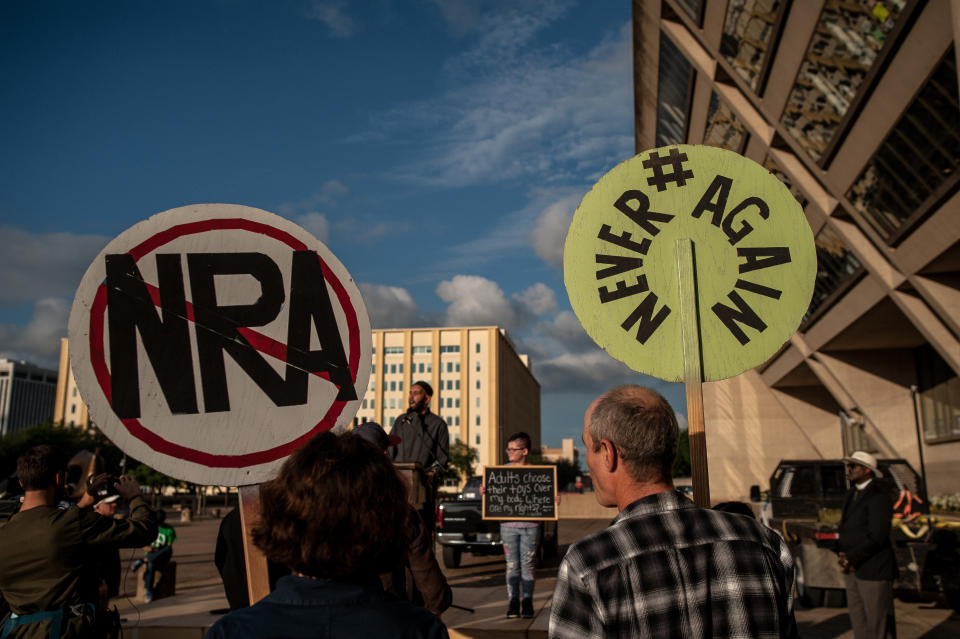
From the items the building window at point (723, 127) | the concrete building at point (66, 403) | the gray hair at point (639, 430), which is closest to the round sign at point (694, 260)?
the gray hair at point (639, 430)

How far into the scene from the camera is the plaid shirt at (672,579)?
1733mm

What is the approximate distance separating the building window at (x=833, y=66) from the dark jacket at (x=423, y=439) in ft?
40.4

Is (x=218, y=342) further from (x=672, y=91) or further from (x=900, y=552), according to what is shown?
(x=672, y=91)

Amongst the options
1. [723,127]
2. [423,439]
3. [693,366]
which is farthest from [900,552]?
[723,127]

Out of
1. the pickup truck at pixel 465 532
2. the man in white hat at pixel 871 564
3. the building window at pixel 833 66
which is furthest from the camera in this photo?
the building window at pixel 833 66

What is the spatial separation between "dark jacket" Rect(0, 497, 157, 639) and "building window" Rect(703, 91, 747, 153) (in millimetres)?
22321

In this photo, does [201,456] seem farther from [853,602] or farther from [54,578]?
[853,602]

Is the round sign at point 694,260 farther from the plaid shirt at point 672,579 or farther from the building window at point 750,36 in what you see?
the building window at point 750,36

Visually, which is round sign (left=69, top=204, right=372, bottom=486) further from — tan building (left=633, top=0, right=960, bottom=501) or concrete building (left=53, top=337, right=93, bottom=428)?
concrete building (left=53, top=337, right=93, bottom=428)

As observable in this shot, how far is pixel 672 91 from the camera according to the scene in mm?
29203

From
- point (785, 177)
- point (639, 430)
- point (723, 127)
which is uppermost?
point (723, 127)

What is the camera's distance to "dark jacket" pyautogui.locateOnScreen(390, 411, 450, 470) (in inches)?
251

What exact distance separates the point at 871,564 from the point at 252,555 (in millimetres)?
5844

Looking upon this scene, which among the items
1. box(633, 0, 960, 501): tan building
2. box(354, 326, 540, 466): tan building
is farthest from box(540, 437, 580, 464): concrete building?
box(633, 0, 960, 501): tan building
